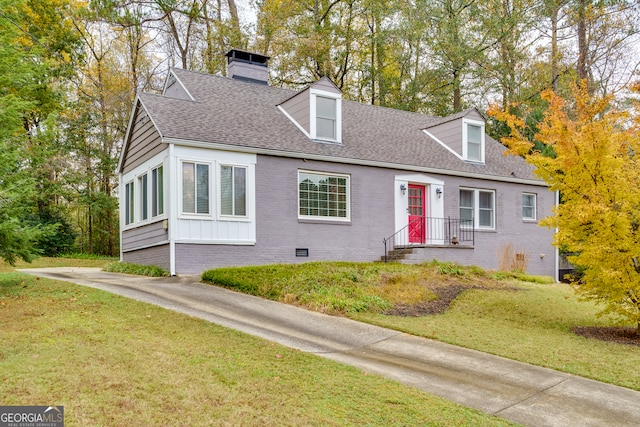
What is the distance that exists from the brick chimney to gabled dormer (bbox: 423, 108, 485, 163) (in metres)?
6.88

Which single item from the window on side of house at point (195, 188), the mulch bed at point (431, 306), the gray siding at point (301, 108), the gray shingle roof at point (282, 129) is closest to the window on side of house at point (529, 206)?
the gray shingle roof at point (282, 129)

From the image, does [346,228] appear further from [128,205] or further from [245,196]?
[128,205]

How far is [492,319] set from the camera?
9383 mm

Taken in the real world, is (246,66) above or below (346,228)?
above

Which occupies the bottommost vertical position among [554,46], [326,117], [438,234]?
[438,234]

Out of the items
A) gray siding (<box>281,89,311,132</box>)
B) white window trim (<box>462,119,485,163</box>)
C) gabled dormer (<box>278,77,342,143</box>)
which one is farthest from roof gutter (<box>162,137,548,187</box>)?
gray siding (<box>281,89,311,132</box>)

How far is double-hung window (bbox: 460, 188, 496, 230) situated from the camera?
58.6 feet

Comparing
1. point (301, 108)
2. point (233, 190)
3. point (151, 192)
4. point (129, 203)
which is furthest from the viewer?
point (129, 203)

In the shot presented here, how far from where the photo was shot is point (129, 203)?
16359mm

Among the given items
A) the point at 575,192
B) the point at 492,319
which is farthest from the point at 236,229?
the point at 575,192

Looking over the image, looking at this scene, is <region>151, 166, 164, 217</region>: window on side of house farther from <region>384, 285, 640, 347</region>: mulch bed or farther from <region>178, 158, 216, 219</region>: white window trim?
<region>384, 285, 640, 347</region>: mulch bed

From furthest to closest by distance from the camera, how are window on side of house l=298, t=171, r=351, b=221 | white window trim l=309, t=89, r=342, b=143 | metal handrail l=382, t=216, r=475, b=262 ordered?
metal handrail l=382, t=216, r=475, b=262 < white window trim l=309, t=89, r=342, b=143 < window on side of house l=298, t=171, r=351, b=221

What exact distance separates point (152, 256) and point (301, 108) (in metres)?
6.09

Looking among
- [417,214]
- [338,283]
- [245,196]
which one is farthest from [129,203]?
[417,214]
